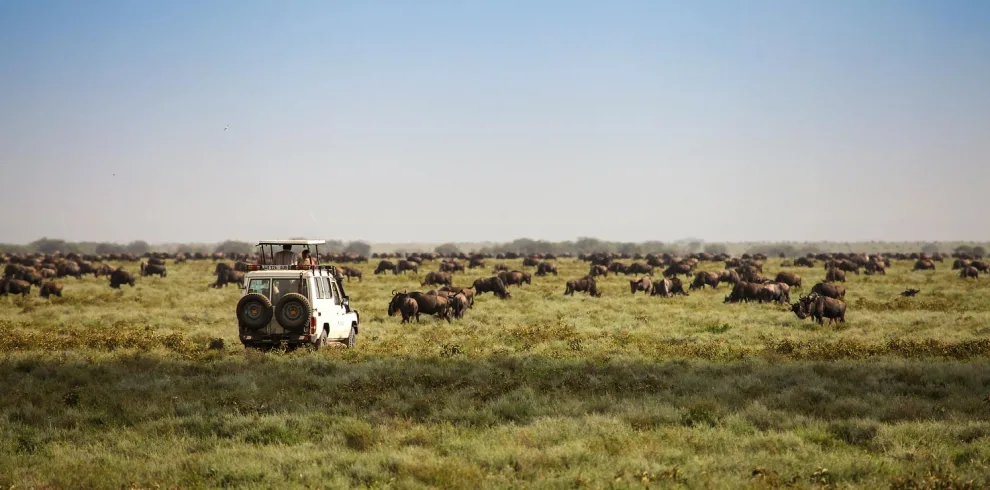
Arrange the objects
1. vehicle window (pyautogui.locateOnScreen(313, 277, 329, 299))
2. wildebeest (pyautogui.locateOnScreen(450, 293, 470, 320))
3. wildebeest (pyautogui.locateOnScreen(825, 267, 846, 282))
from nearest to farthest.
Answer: vehicle window (pyautogui.locateOnScreen(313, 277, 329, 299)) → wildebeest (pyautogui.locateOnScreen(450, 293, 470, 320)) → wildebeest (pyautogui.locateOnScreen(825, 267, 846, 282))

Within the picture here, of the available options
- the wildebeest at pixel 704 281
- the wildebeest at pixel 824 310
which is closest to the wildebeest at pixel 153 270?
the wildebeest at pixel 704 281

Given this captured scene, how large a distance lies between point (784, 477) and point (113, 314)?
26.9 metres

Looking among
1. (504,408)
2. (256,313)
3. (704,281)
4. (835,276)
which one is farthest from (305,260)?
(835,276)

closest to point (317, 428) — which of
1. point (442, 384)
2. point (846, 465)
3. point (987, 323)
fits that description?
point (442, 384)

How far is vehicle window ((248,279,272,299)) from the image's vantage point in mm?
17781

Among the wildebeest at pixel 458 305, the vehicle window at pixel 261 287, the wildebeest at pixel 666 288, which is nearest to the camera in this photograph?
the vehicle window at pixel 261 287

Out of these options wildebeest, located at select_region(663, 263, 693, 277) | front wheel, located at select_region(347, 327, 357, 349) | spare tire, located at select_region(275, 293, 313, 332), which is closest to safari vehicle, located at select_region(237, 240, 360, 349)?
spare tire, located at select_region(275, 293, 313, 332)

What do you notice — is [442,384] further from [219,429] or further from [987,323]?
[987,323]

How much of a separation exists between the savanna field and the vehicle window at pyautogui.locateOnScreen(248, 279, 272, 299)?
1.50 m

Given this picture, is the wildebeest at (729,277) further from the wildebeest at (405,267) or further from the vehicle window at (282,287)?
the vehicle window at (282,287)

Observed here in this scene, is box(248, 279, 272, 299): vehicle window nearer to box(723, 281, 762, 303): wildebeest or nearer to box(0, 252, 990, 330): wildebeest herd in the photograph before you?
box(0, 252, 990, 330): wildebeest herd

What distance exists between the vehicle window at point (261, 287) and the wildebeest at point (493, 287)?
21.5 metres

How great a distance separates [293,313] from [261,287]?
121 centimetres

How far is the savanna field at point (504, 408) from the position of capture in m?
9.03
